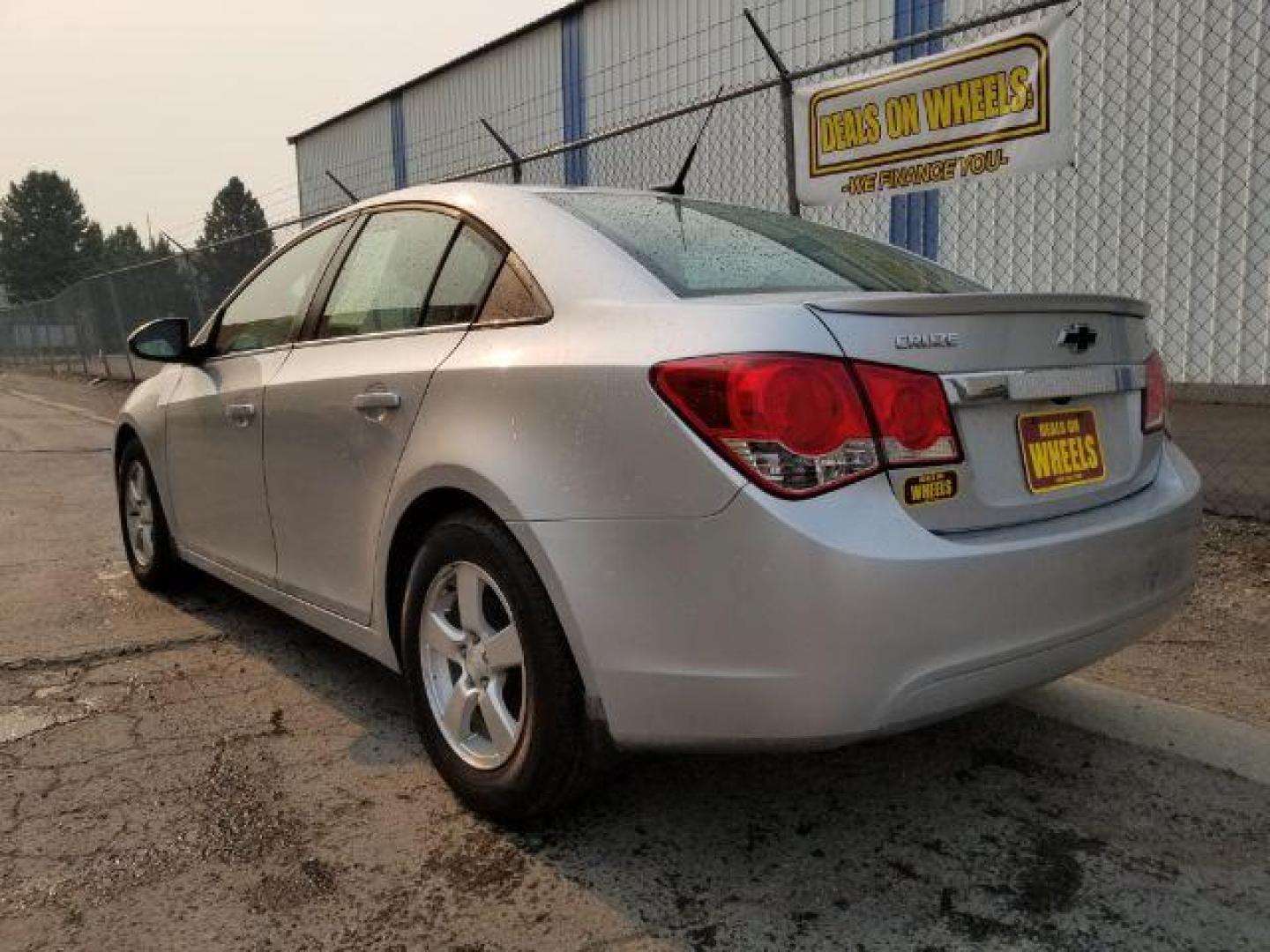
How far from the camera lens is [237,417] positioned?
3543 mm

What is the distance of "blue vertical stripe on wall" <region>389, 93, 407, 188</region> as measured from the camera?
742 inches

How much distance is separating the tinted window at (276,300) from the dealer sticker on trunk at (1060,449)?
2.29m

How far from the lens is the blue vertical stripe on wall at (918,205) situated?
32.0ft

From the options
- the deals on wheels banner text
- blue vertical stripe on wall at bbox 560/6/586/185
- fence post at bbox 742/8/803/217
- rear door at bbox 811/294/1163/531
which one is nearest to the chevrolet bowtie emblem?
rear door at bbox 811/294/1163/531

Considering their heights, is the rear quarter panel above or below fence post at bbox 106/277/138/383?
below

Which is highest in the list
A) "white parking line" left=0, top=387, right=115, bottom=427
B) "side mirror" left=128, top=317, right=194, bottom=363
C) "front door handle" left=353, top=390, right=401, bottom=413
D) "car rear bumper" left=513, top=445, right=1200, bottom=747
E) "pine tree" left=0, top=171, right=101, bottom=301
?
"pine tree" left=0, top=171, right=101, bottom=301

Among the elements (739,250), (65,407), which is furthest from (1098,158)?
(65,407)

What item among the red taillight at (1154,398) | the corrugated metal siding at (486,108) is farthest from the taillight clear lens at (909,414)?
the corrugated metal siding at (486,108)

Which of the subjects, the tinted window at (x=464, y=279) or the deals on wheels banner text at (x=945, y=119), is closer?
the tinted window at (x=464, y=279)

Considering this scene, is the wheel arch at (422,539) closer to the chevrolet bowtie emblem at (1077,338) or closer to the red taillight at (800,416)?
the red taillight at (800,416)

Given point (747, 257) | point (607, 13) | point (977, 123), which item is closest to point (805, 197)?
point (977, 123)

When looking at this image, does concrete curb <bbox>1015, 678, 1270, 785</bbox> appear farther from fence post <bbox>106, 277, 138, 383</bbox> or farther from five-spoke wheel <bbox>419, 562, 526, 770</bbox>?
fence post <bbox>106, 277, 138, 383</bbox>

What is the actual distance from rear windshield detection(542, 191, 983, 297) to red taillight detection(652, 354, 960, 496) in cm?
36

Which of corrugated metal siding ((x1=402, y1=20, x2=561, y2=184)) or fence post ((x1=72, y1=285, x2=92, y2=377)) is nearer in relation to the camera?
corrugated metal siding ((x1=402, y1=20, x2=561, y2=184))
